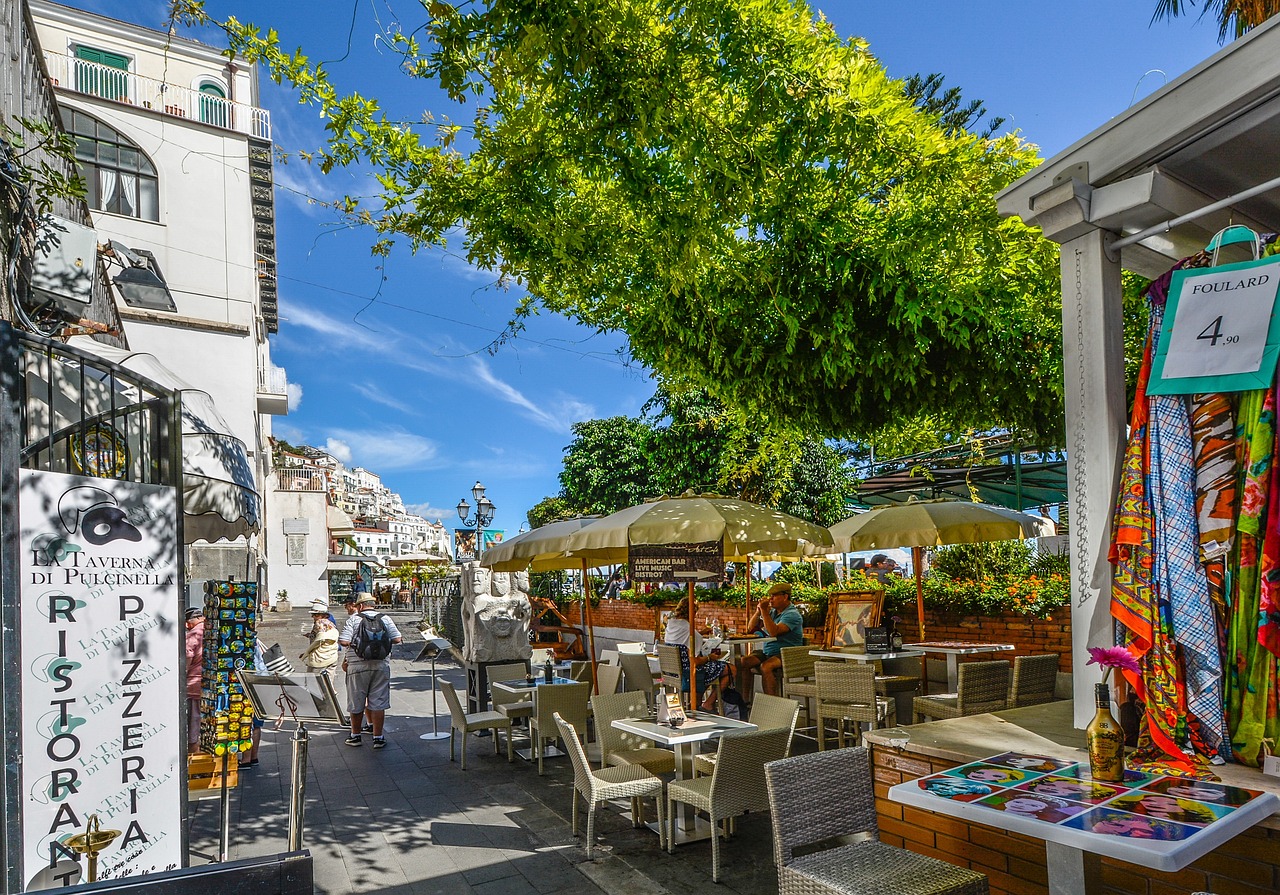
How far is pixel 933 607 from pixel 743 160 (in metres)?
7.59

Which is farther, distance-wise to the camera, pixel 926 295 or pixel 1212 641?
pixel 926 295

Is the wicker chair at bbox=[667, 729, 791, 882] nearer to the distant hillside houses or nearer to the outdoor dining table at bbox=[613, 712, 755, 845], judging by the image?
the outdoor dining table at bbox=[613, 712, 755, 845]

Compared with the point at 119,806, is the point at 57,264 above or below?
above

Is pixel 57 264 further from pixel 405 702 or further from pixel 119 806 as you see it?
pixel 405 702

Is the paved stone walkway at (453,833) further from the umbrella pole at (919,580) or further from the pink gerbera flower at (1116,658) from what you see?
the umbrella pole at (919,580)

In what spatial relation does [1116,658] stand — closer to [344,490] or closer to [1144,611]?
[1144,611]

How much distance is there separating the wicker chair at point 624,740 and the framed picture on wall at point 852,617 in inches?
166

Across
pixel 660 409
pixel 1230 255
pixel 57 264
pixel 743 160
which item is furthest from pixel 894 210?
pixel 660 409

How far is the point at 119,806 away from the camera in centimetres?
358

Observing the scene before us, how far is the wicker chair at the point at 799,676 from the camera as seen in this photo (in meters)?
8.68

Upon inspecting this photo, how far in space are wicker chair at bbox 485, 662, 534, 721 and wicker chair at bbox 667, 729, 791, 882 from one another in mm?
3581

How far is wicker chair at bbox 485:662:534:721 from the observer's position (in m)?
8.37

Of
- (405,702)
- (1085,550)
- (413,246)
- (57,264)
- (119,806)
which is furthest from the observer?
(405,702)

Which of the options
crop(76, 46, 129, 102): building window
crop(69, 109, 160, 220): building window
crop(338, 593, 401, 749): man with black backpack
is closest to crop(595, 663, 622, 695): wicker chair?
crop(338, 593, 401, 749): man with black backpack
